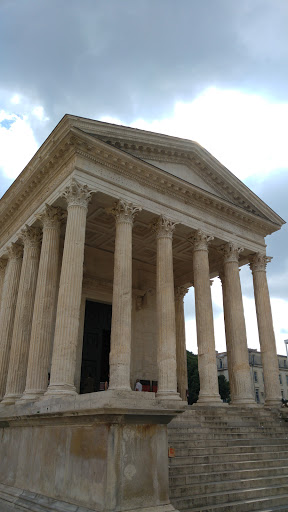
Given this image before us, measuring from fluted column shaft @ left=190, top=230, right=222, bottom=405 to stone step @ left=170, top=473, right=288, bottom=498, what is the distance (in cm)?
531

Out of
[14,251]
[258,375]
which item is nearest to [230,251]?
[14,251]

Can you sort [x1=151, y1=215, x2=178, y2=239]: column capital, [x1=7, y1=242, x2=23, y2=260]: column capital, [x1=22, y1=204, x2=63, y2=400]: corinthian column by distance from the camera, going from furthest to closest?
1. [x1=7, y1=242, x2=23, y2=260]: column capital
2. [x1=151, y1=215, x2=178, y2=239]: column capital
3. [x1=22, y1=204, x2=63, y2=400]: corinthian column

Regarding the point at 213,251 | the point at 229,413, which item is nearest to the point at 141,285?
the point at 213,251

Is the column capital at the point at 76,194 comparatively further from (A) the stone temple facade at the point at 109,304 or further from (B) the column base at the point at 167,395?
(B) the column base at the point at 167,395

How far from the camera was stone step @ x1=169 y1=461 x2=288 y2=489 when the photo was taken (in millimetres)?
9094

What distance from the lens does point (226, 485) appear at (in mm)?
9461

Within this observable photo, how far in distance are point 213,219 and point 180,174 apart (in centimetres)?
275

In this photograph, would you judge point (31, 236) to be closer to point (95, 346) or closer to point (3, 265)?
point (3, 265)

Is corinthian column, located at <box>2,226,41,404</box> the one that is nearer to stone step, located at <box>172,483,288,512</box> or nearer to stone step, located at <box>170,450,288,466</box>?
stone step, located at <box>170,450,288,466</box>

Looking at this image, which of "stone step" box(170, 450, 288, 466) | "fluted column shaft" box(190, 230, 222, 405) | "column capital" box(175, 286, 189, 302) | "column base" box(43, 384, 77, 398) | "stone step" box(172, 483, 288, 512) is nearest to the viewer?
"stone step" box(172, 483, 288, 512)

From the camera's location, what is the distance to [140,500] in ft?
19.9

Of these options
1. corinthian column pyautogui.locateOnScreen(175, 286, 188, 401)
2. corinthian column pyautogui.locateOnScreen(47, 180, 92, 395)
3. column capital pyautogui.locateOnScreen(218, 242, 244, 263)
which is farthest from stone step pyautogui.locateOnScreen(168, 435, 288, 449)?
corinthian column pyautogui.locateOnScreen(175, 286, 188, 401)

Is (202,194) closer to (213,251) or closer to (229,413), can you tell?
(213,251)

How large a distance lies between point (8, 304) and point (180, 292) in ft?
37.9
